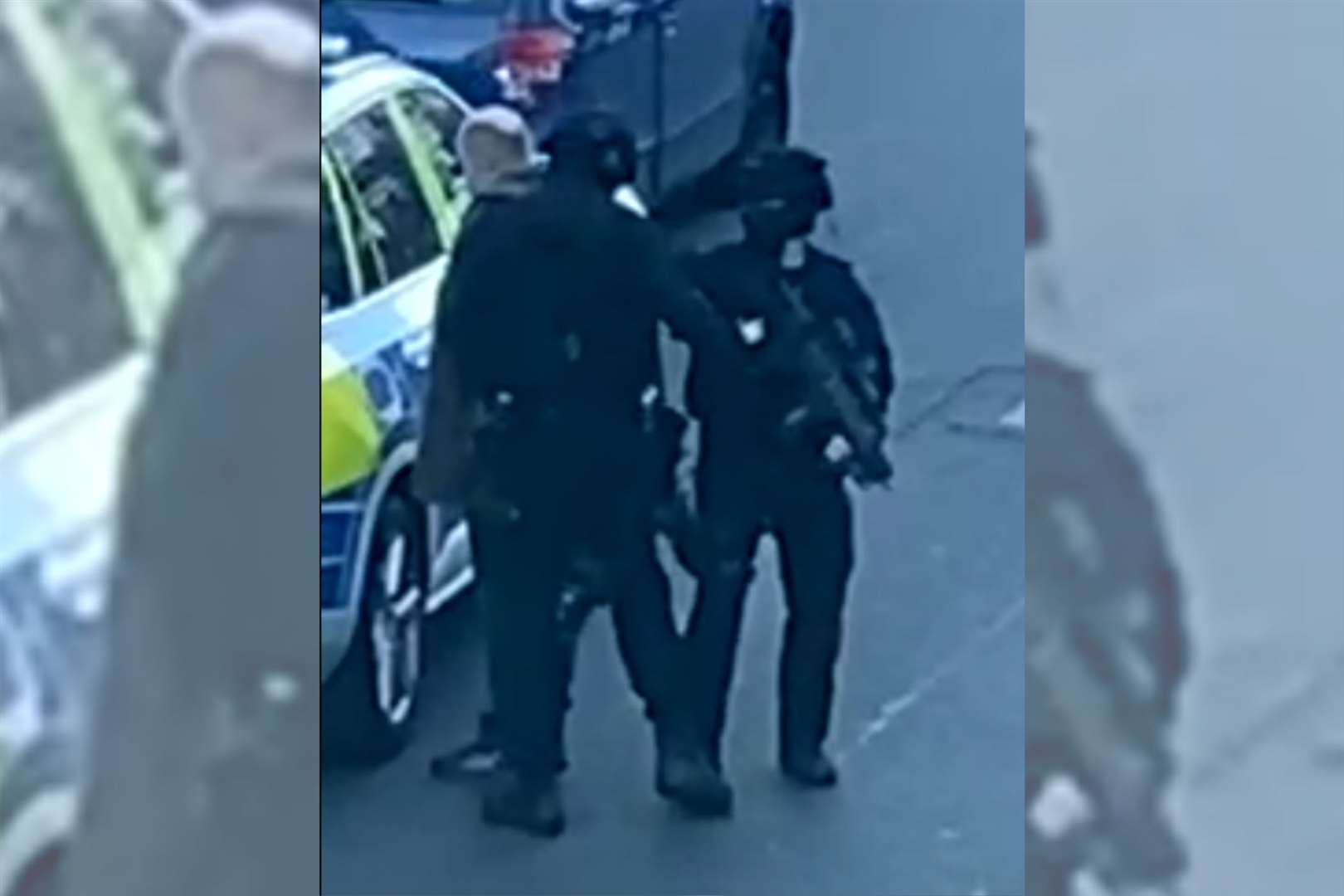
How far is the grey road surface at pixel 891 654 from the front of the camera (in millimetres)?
4301

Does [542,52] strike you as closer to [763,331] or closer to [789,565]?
[763,331]

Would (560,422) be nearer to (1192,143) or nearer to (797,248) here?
(797,248)

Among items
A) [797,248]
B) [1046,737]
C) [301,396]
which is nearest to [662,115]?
[797,248]

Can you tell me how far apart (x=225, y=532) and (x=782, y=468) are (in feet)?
2.49

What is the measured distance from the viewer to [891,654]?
443 centimetres

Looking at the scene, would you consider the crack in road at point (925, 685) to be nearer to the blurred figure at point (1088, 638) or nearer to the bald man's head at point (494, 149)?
the blurred figure at point (1088, 638)

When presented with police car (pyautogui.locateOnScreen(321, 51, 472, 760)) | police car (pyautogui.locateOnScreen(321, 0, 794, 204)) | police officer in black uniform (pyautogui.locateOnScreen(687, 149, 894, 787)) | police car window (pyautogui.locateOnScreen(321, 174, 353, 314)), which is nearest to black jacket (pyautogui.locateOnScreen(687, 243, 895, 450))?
police officer in black uniform (pyautogui.locateOnScreen(687, 149, 894, 787))

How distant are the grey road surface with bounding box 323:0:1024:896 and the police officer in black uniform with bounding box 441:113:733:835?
0.04 m

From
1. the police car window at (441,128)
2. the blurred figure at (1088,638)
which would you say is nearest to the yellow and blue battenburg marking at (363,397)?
the police car window at (441,128)

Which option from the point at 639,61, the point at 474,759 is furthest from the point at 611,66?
the point at 474,759

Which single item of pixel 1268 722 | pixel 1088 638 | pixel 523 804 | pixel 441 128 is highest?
pixel 441 128

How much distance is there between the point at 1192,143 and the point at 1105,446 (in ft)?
1.31

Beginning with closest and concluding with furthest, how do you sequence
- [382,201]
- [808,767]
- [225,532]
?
1. [225,532]
2. [382,201]
3. [808,767]

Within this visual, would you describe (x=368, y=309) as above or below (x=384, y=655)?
above
